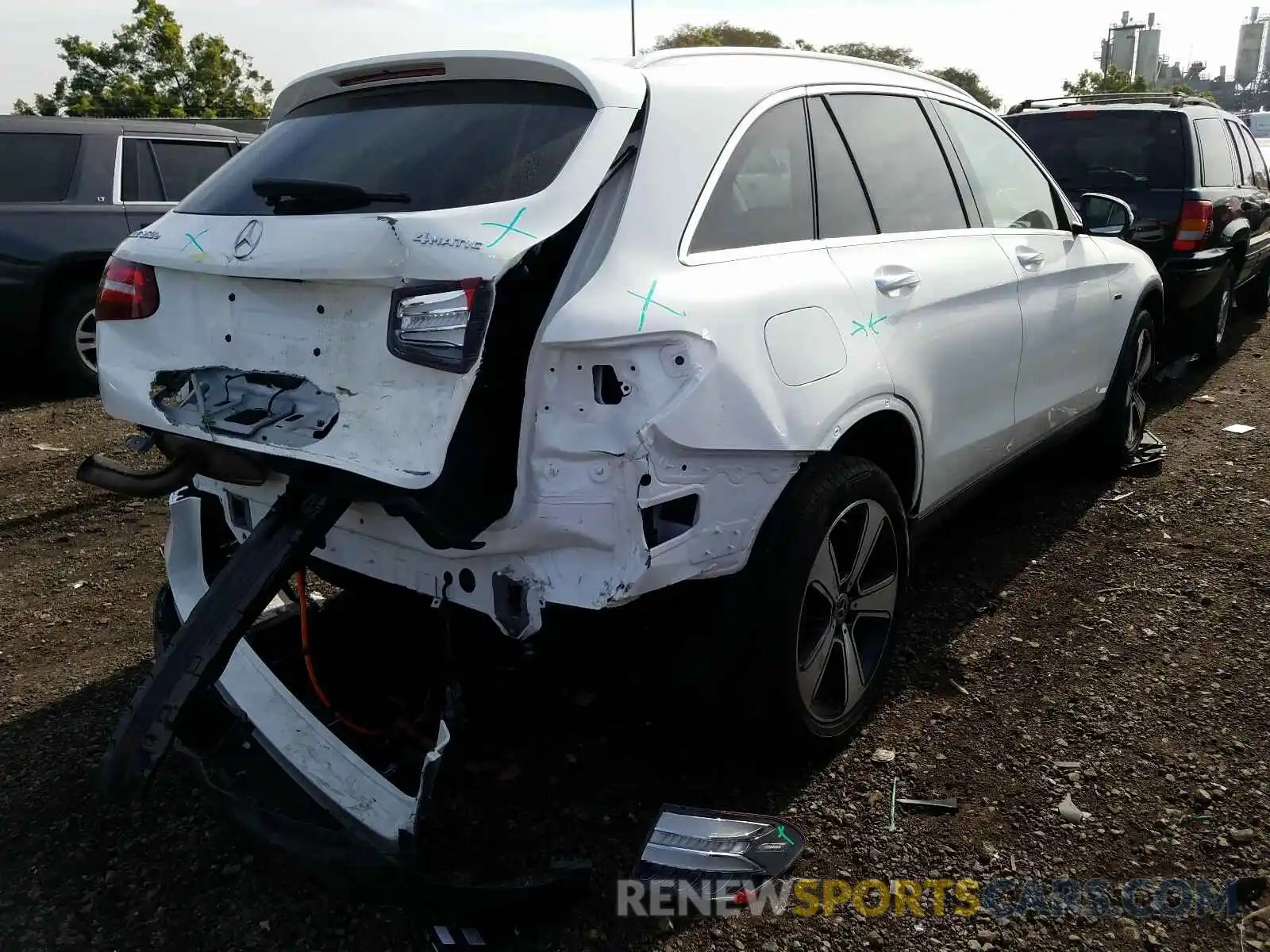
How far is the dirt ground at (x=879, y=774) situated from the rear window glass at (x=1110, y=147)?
331cm

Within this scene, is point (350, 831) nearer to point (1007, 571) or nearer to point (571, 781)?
point (571, 781)

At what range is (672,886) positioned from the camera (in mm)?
2473

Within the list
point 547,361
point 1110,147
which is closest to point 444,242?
point 547,361

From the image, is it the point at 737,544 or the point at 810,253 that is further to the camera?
the point at 810,253

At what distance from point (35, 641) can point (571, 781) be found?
218 cm

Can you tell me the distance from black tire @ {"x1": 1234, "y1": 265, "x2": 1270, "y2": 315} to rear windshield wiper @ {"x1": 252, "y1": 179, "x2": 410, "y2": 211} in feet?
30.3

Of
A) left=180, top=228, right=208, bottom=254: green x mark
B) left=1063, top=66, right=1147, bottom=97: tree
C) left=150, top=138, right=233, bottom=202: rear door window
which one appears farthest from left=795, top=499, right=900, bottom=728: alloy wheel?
left=1063, top=66, right=1147, bottom=97: tree

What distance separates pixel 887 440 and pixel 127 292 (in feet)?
7.11

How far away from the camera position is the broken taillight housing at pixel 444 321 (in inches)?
84.2

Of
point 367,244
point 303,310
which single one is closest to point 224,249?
point 303,310

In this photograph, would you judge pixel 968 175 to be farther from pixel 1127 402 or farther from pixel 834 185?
pixel 1127 402

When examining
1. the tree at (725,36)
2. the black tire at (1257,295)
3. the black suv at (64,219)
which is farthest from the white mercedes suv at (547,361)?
the tree at (725,36)

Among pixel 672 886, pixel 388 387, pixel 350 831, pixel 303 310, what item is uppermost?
pixel 303 310

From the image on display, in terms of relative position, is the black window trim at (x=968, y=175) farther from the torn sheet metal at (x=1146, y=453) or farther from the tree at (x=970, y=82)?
the tree at (x=970, y=82)
